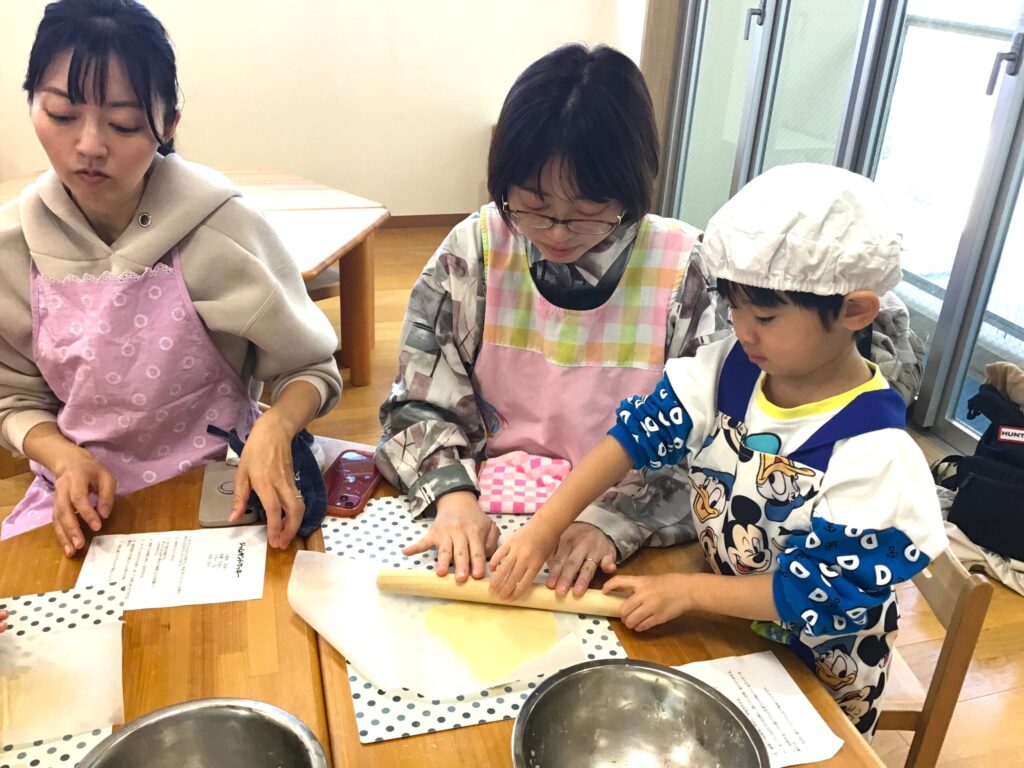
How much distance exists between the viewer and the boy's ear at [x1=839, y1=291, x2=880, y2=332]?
87cm

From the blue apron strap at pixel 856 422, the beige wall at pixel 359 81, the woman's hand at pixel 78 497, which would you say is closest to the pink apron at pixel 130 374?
the woman's hand at pixel 78 497

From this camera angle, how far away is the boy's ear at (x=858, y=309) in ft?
2.87

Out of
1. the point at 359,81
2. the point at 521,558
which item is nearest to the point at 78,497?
the point at 521,558

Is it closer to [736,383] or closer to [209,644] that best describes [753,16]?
[736,383]

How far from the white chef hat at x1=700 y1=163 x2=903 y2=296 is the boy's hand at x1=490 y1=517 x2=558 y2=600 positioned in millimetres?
376

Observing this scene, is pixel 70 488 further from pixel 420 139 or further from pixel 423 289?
pixel 420 139

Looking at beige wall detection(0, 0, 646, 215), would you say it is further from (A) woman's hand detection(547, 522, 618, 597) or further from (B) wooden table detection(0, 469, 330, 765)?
(A) woman's hand detection(547, 522, 618, 597)

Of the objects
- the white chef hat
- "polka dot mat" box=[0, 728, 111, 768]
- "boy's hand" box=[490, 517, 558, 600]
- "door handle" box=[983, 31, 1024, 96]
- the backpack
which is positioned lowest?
the backpack

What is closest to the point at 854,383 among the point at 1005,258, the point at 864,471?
the point at 864,471

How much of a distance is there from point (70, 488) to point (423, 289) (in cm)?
55

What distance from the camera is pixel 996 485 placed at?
225 centimetres

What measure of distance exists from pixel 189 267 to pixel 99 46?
0.99 ft

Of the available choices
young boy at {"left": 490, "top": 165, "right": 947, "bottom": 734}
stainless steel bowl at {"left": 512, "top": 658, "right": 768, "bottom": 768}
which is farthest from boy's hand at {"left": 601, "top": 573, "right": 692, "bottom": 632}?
stainless steel bowl at {"left": 512, "top": 658, "right": 768, "bottom": 768}

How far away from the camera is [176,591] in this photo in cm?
96
